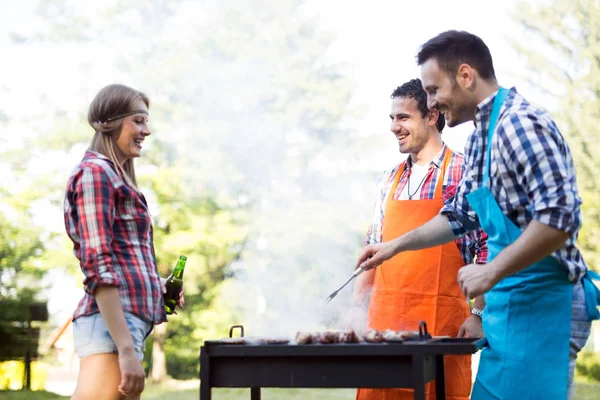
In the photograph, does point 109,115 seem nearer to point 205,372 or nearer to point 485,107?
point 205,372

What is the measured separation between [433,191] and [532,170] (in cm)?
105

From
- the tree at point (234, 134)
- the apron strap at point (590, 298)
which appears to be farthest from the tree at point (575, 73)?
the apron strap at point (590, 298)

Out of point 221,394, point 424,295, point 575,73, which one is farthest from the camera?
point 575,73

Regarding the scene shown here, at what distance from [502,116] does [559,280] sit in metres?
0.50

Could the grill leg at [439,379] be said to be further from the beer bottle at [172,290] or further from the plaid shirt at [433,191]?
the beer bottle at [172,290]

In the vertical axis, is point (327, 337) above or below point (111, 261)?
below

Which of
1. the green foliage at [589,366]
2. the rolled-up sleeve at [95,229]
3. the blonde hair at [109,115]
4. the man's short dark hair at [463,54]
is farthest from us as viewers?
the green foliage at [589,366]

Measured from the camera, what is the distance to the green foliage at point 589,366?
31.7 ft

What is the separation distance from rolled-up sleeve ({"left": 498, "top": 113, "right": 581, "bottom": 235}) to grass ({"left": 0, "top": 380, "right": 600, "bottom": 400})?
7.38m

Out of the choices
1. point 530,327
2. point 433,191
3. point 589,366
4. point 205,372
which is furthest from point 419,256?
point 589,366

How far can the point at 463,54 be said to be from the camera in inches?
81.7

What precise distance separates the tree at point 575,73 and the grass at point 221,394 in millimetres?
2243

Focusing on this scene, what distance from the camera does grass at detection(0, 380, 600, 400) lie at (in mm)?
8383

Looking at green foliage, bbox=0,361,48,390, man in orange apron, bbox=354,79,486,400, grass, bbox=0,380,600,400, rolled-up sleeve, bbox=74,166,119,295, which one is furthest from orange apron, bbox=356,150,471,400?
green foliage, bbox=0,361,48,390
